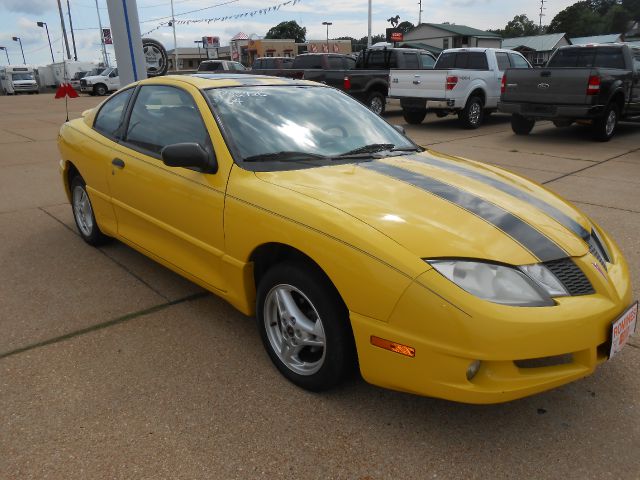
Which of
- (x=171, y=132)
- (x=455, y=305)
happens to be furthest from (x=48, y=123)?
(x=455, y=305)

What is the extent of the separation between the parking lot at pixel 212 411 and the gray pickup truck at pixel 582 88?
7.17m

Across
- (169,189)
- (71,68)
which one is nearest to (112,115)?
(169,189)

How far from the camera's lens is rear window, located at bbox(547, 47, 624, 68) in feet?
36.2

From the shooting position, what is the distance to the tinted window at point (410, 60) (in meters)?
15.8

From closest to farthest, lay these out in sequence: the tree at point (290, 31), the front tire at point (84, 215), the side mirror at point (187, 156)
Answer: the side mirror at point (187, 156) < the front tire at point (84, 215) < the tree at point (290, 31)

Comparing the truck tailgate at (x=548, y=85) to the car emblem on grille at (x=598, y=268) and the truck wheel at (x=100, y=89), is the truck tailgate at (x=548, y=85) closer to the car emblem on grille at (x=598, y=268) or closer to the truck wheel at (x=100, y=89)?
the car emblem on grille at (x=598, y=268)

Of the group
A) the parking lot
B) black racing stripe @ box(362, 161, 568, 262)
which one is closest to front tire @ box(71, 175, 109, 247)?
the parking lot

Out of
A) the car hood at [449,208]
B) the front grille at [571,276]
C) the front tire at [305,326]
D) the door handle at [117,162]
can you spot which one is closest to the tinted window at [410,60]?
the door handle at [117,162]

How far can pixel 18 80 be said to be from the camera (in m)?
39.6

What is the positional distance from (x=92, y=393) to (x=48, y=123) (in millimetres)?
15419

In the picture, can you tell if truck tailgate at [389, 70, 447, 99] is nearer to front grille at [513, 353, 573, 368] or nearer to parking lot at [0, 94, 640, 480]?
parking lot at [0, 94, 640, 480]

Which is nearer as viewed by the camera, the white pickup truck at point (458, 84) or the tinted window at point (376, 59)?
the white pickup truck at point (458, 84)

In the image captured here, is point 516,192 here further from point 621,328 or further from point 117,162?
point 117,162

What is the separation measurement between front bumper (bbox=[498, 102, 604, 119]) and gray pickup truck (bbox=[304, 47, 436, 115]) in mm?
4046
